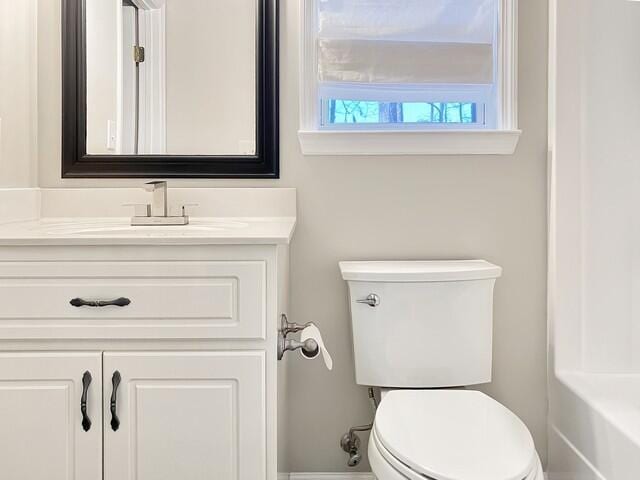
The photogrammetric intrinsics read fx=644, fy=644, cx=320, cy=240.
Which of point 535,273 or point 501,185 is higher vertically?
point 501,185

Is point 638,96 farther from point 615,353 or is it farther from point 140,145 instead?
point 140,145

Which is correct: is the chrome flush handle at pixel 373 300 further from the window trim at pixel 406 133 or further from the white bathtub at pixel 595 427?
the white bathtub at pixel 595 427

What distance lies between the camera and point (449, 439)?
4.42 feet

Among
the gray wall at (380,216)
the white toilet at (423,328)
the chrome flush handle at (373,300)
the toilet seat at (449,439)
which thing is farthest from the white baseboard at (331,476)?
the chrome flush handle at (373,300)

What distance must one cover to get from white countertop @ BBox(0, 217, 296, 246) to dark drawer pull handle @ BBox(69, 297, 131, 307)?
120 mm

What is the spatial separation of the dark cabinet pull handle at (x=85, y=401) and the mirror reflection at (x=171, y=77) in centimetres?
79

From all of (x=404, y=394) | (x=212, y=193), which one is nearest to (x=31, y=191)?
(x=212, y=193)

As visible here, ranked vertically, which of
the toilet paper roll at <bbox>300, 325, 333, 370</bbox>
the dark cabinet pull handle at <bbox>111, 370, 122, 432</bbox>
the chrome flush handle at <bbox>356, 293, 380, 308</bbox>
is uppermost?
the chrome flush handle at <bbox>356, 293, 380, 308</bbox>

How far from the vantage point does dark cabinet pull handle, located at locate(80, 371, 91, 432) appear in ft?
4.42

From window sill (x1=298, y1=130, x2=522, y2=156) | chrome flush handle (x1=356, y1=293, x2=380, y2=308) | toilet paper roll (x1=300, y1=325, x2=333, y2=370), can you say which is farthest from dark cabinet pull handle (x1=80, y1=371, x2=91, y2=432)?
window sill (x1=298, y1=130, x2=522, y2=156)

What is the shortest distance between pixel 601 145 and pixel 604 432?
799mm

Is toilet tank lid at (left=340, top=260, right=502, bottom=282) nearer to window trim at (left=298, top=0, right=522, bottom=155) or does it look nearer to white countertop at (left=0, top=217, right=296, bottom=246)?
white countertop at (left=0, top=217, right=296, bottom=246)

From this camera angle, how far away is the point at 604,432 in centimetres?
155

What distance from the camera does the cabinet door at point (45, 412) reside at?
1.35 metres
